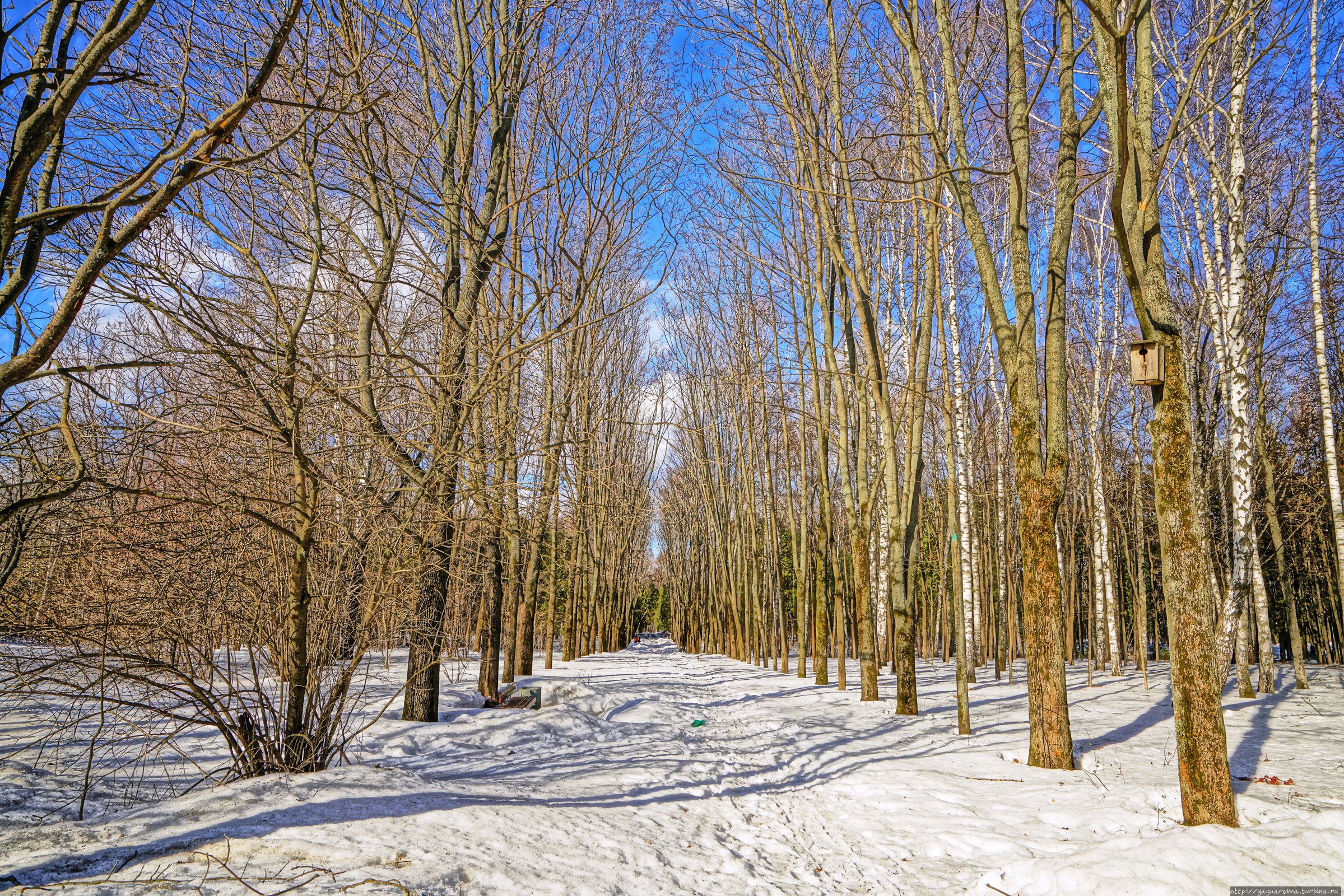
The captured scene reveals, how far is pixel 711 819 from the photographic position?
442 cm

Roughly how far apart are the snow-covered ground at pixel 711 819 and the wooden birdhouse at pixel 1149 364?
A: 2304 millimetres

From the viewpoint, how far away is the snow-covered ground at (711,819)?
292 centimetres

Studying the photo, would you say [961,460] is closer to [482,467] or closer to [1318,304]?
[1318,304]

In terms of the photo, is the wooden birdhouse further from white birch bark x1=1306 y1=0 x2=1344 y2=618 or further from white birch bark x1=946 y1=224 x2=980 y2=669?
white birch bark x1=1306 y1=0 x2=1344 y2=618

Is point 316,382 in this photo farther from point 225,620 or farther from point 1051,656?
point 1051,656

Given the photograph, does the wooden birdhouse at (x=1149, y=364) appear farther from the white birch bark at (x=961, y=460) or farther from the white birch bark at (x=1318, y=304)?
the white birch bark at (x=1318, y=304)

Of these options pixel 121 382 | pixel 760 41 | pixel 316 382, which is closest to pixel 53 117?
pixel 316 382

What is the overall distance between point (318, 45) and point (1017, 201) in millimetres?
5504

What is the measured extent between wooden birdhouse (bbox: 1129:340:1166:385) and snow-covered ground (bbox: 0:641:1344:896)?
2304 mm

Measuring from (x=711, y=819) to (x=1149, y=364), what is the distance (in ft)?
12.4

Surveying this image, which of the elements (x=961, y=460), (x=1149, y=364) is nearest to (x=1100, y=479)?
→ (x=961, y=460)

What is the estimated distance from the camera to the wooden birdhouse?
13.3ft

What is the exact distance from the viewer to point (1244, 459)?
992cm

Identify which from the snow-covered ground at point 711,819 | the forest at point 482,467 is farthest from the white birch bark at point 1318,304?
the snow-covered ground at point 711,819
